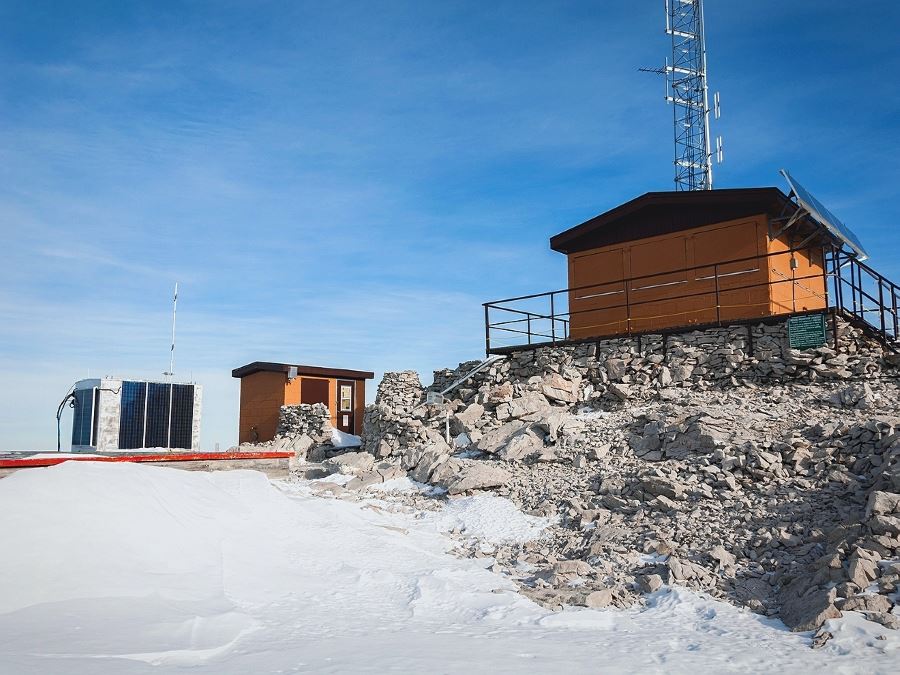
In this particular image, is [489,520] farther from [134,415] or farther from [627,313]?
[134,415]

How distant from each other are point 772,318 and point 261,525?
11548 mm

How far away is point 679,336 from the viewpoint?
16250mm

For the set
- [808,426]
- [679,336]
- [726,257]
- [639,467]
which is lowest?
[639,467]

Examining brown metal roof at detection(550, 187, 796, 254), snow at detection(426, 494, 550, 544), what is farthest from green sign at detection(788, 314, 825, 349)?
snow at detection(426, 494, 550, 544)

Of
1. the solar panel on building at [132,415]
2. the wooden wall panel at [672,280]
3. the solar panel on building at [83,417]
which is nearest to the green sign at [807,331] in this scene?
the wooden wall panel at [672,280]

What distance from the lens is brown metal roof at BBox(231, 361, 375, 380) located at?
27006 millimetres

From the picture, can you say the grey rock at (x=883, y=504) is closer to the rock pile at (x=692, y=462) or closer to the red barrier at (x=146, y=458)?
the rock pile at (x=692, y=462)

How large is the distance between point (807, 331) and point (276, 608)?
12.2m

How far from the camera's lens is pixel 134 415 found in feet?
74.5

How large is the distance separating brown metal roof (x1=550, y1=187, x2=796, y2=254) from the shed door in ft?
41.2

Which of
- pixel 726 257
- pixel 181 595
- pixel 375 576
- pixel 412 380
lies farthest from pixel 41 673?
pixel 412 380

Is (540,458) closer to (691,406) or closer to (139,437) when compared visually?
(691,406)

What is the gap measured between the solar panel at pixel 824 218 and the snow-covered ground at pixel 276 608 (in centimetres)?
1171

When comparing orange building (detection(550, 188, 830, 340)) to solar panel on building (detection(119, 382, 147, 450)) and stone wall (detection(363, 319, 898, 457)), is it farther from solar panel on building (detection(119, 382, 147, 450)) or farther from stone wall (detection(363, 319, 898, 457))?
solar panel on building (detection(119, 382, 147, 450))
